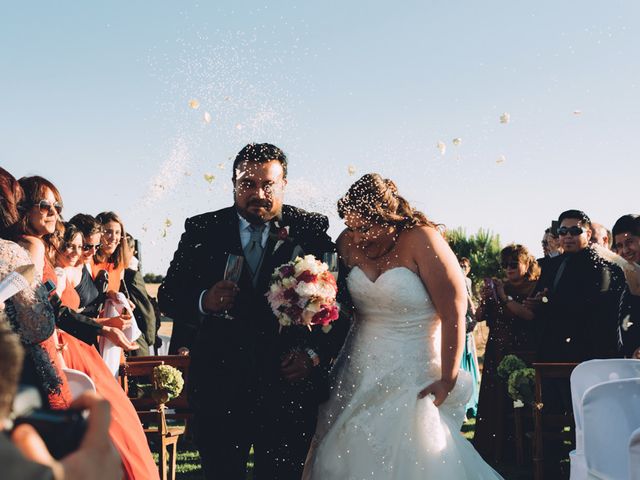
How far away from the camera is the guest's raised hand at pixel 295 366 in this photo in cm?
383

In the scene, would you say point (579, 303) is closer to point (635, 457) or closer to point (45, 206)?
point (635, 457)

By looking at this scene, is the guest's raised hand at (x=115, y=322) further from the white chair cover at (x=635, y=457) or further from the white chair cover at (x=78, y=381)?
the white chair cover at (x=635, y=457)

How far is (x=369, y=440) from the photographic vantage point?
4293 mm

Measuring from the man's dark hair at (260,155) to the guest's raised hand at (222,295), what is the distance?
668 mm

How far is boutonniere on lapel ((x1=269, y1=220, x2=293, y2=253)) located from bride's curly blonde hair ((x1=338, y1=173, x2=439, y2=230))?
461mm

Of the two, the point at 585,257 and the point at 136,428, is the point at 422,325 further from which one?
the point at 585,257

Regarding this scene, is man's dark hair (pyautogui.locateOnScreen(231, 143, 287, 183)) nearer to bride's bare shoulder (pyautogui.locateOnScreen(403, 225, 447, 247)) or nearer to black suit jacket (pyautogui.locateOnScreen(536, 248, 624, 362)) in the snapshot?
bride's bare shoulder (pyautogui.locateOnScreen(403, 225, 447, 247))

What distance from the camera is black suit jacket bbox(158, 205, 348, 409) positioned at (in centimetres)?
381

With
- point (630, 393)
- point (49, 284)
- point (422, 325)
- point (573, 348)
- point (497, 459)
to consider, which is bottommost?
point (497, 459)

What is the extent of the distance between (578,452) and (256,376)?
6.08 feet

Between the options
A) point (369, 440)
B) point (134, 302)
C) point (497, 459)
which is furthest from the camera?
point (134, 302)

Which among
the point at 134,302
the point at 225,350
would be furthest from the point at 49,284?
the point at 134,302

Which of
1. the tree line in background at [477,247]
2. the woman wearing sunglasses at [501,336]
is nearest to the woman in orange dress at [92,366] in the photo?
the woman wearing sunglasses at [501,336]

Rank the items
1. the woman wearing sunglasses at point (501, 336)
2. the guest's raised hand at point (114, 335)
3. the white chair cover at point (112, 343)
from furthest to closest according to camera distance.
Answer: the woman wearing sunglasses at point (501, 336), the white chair cover at point (112, 343), the guest's raised hand at point (114, 335)
